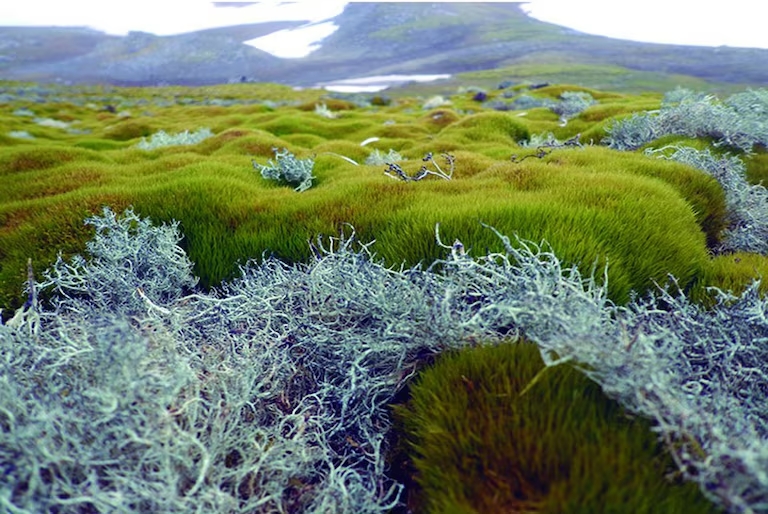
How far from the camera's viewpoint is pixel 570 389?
2086 millimetres

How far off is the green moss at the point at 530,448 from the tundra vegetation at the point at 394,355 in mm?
11

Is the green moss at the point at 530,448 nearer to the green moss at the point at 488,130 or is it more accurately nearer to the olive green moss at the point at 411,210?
the olive green moss at the point at 411,210

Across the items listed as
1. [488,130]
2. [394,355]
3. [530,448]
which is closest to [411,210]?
[394,355]

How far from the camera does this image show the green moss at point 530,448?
1.75 meters

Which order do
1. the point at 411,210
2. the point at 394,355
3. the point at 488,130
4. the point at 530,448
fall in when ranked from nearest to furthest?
the point at 530,448 < the point at 394,355 < the point at 411,210 < the point at 488,130

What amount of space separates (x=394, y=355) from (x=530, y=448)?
95cm

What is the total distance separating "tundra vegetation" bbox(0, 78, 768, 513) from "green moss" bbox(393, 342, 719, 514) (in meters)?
0.01

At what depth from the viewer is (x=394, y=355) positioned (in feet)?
8.79

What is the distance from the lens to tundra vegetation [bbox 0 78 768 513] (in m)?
1.84

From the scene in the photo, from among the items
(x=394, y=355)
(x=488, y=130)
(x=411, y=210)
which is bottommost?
(x=394, y=355)

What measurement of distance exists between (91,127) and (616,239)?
1799 inches

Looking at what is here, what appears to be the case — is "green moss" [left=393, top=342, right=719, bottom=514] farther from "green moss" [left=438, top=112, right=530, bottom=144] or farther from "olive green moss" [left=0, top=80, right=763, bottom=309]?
"green moss" [left=438, top=112, right=530, bottom=144]

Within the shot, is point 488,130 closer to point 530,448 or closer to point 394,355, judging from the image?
point 394,355

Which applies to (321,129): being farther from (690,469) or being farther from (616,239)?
(690,469)
